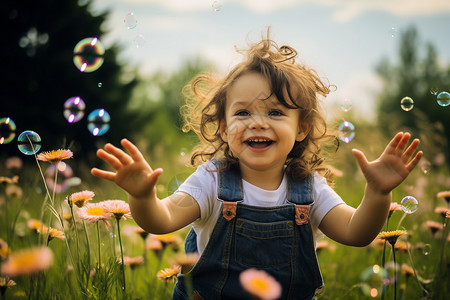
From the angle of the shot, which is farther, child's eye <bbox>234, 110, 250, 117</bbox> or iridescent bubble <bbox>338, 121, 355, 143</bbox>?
iridescent bubble <bbox>338, 121, 355, 143</bbox>

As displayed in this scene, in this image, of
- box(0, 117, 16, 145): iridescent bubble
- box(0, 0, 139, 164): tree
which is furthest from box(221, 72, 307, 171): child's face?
box(0, 0, 139, 164): tree

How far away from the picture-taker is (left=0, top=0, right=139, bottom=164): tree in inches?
317

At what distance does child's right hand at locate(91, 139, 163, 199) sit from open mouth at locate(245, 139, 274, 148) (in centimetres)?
51

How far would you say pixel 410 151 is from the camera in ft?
5.06

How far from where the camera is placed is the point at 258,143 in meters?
1.78

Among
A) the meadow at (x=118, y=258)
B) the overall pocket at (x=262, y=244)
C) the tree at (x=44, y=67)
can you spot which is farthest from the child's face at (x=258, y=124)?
the tree at (x=44, y=67)

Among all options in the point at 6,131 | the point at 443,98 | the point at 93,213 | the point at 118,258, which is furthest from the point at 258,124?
the point at 6,131

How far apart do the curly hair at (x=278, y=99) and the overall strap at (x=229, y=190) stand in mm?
76

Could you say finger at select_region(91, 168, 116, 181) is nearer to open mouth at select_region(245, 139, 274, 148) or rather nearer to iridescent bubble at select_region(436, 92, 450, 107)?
open mouth at select_region(245, 139, 274, 148)

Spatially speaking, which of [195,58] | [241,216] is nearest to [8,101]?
[241,216]

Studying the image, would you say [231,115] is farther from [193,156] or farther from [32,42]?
[32,42]

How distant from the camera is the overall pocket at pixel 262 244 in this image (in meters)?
1.74

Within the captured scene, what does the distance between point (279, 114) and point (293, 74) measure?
0.24m

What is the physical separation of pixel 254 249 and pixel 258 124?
0.53m
